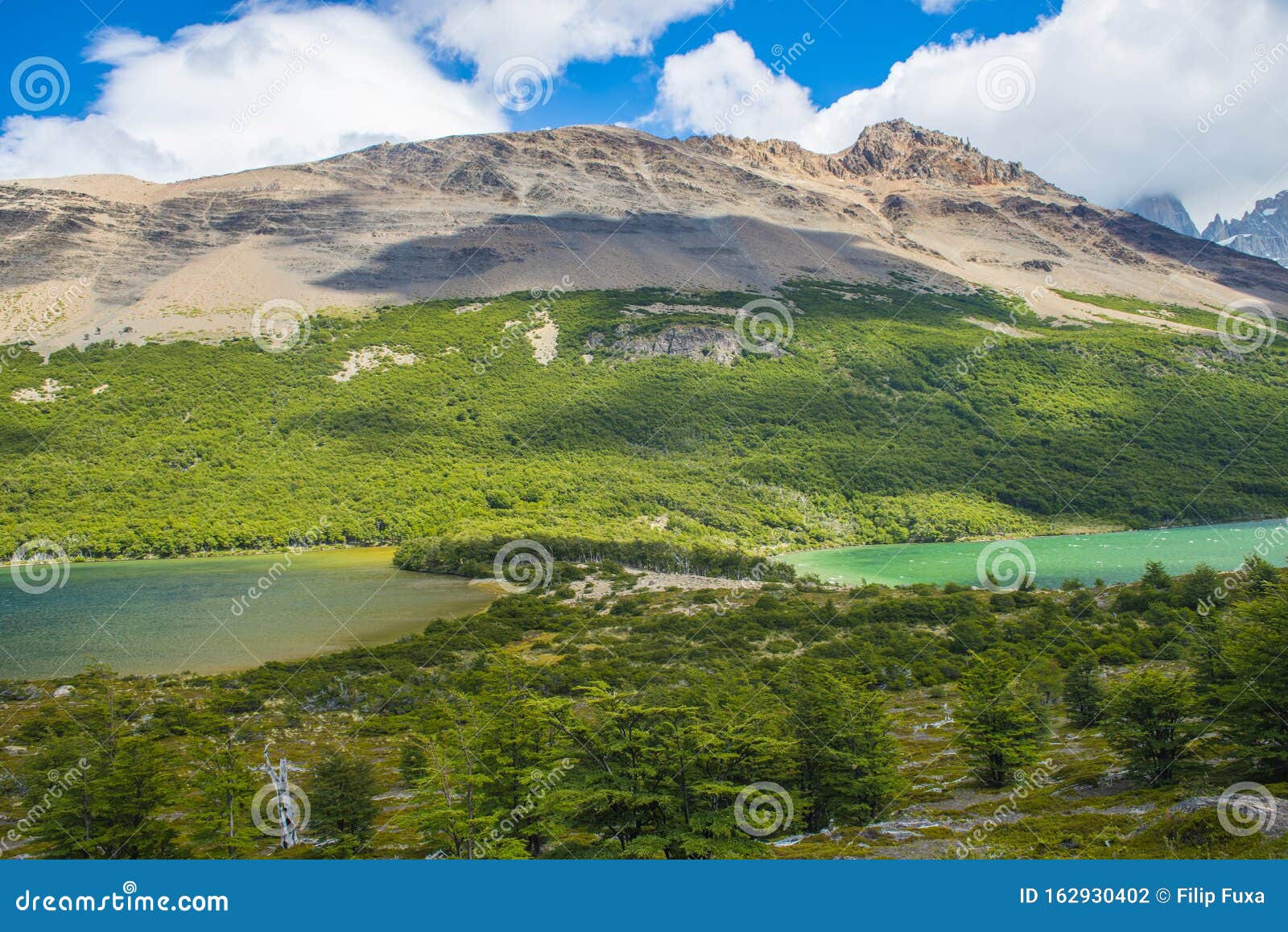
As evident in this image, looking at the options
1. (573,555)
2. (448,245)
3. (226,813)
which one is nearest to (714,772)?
(226,813)

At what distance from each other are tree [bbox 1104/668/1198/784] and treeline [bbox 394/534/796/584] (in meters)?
47.7

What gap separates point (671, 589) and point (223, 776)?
40838 mm

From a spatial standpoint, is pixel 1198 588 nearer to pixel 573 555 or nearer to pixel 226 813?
pixel 573 555

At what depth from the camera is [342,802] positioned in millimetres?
15828

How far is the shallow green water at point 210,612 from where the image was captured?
41.6m

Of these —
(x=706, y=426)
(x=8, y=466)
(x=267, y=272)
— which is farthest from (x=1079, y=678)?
(x=267, y=272)

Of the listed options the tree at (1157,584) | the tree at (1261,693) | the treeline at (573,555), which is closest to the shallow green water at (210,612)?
the treeline at (573,555)

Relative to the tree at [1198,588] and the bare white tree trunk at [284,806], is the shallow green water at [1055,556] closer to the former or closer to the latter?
the tree at [1198,588]

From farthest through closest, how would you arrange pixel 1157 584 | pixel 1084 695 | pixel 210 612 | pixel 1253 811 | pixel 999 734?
pixel 210 612 < pixel 1157 584 < pixel 1084 695 < pixel 999 734 < pixel 1253 811

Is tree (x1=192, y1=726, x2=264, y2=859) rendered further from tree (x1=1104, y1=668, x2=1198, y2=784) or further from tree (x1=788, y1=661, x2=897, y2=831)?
tree (x1=1104, y1=668, x2=1198, y2=784)

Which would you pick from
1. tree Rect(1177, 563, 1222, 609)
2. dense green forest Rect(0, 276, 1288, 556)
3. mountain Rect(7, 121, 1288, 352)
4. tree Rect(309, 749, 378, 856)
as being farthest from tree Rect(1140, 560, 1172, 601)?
mountain Rect(7, 121, 1288, 352)

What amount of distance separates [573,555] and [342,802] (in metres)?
53.3

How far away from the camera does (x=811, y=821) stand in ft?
54.0

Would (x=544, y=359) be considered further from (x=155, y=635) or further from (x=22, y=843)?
(x=22, y=843)
